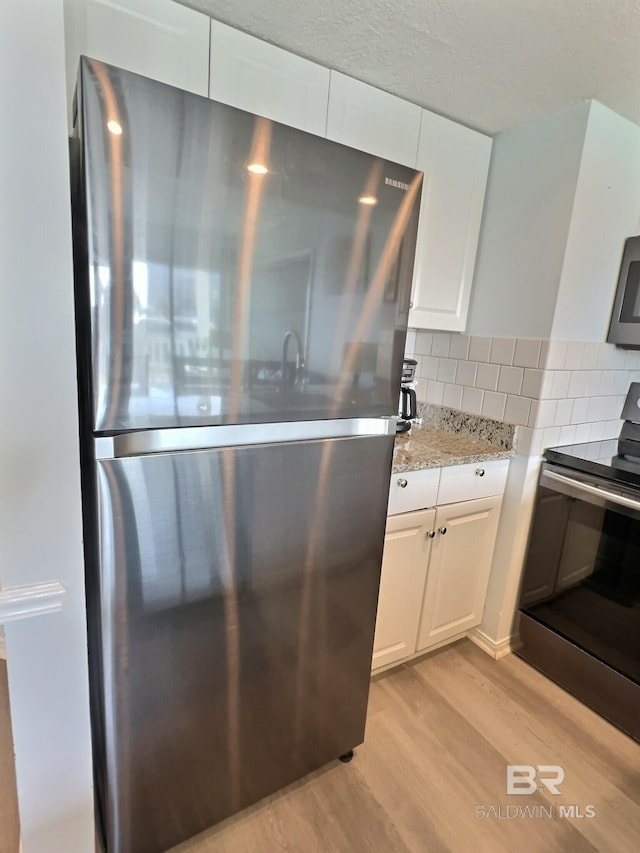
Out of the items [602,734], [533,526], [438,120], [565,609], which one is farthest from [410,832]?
[438,120]

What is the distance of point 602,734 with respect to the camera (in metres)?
1.66

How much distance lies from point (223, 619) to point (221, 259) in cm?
80

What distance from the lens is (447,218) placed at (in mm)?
1852

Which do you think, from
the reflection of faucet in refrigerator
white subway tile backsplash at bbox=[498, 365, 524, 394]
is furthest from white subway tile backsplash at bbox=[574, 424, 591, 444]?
the reflection of faucet in refrigerator

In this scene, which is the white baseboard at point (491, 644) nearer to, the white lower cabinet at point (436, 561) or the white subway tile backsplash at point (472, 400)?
the white lower cabinet at point (436, 561)

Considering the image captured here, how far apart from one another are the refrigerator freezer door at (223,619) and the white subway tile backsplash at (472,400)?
94 centimetres

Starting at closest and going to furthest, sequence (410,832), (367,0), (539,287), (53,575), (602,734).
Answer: (53,575), (367,0), (410,832), (602,734), (539,287)

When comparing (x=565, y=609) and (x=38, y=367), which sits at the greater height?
(x=38, y=367)

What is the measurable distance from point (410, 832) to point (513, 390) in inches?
60.2

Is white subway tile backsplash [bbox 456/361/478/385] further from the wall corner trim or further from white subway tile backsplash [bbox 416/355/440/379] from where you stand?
the wall corner trim

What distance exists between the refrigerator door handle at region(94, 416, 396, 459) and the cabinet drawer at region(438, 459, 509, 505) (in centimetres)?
60

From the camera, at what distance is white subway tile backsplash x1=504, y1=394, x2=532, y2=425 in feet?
5.97

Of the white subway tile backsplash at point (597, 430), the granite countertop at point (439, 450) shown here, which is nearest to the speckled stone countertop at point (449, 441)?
the granite countertop at point (439, 450)

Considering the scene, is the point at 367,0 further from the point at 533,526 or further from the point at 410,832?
the point at 410,832
